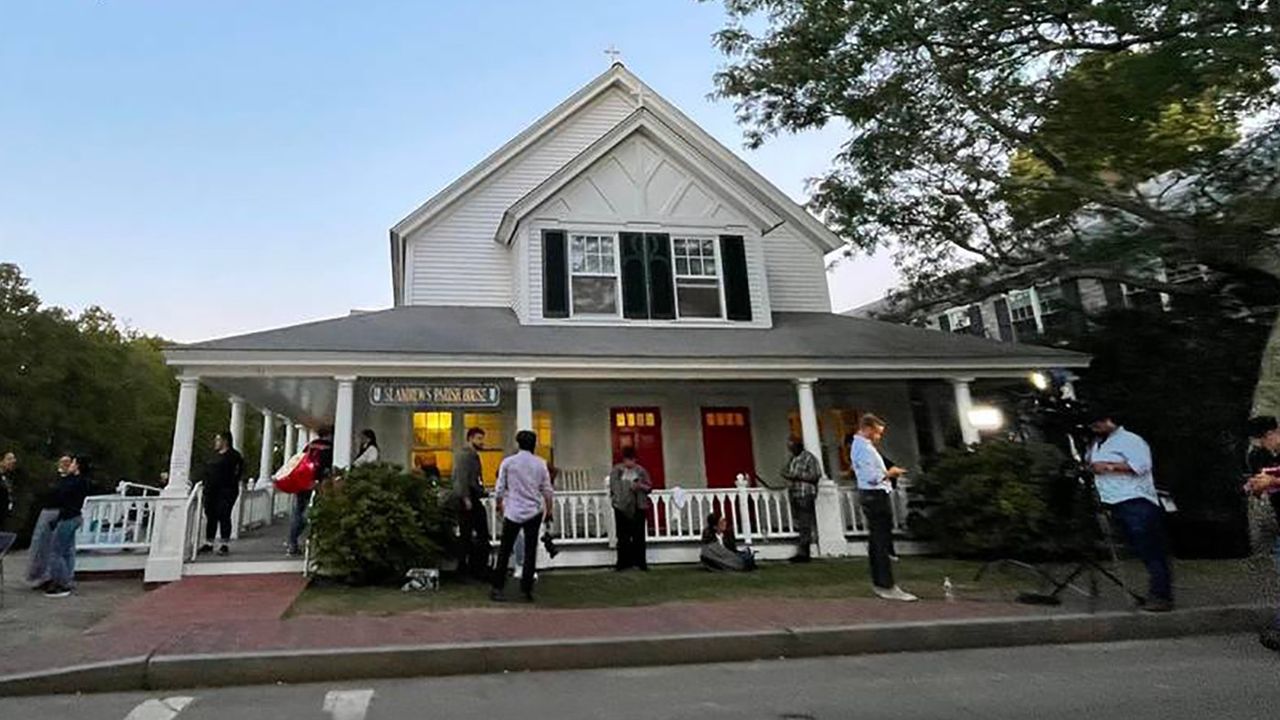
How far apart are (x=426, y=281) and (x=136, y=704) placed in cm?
1065

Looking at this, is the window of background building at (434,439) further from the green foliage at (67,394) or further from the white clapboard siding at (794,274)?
the green foliage at (67,394)

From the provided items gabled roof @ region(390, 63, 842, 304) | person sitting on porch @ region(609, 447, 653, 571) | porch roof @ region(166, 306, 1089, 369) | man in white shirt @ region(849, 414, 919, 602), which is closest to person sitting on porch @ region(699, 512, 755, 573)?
person sitting on porch @ region(609, 447, 653, 571)

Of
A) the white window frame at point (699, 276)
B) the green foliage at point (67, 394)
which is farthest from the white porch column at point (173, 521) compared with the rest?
the green foliage at point (67, 394)

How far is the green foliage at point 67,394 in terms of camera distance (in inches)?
1056

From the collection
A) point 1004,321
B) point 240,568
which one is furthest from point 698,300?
point 1004,321

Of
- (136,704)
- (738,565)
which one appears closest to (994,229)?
(738,565)

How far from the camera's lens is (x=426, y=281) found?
14.0 meters

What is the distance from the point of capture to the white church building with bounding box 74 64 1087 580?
33.8 feet

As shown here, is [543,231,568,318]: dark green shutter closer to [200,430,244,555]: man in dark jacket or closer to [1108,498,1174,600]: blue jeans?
[200,430,244,555]: man in dark jacket

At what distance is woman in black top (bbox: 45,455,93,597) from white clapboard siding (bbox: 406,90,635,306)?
6522mm

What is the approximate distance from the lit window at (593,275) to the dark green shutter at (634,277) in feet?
0.61

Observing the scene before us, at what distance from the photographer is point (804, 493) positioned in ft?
34.6

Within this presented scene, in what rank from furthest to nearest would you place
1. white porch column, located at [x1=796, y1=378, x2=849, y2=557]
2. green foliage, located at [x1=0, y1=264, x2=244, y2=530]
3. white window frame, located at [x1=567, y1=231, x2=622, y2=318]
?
1. green foliage, located at [x1=0, y1=264, x2=244, y2=530]
2. white window frame, located at [x1=567, y1=231, x2=622, y2=318]
3. white porch column, located at [x1=796, y1=378, x2=849, y2=557]

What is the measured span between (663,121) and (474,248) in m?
4.87
